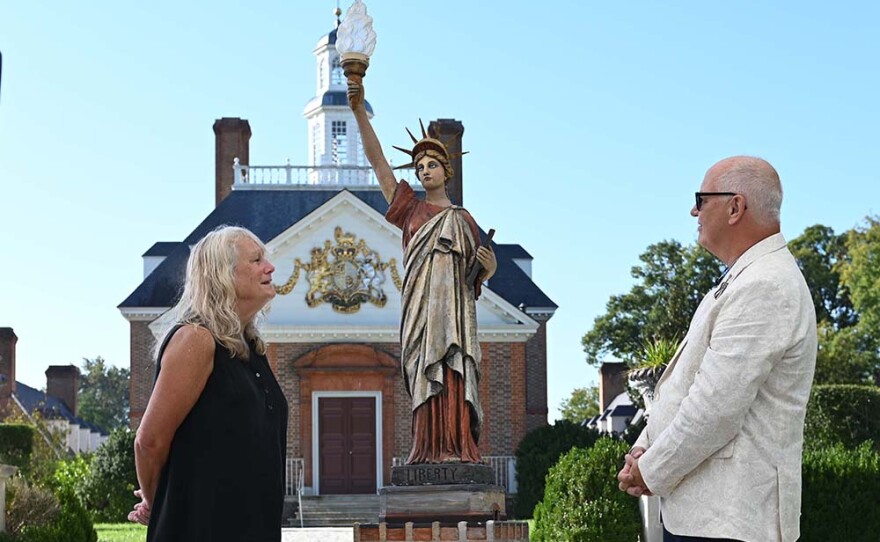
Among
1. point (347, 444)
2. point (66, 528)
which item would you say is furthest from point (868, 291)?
point (66, 528)

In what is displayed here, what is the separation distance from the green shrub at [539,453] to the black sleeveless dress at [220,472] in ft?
86.2

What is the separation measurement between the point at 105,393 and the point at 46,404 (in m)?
37.5

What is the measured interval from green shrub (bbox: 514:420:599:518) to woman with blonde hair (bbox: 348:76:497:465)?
20.3m

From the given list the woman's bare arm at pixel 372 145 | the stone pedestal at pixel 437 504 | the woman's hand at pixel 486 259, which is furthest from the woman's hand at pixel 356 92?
the stone pedestal at pixel 437 504

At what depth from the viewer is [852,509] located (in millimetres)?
19250

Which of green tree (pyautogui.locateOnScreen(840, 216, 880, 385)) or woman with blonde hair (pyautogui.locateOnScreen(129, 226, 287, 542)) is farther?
green tree (pyautogui.locateOnScreen(840, 216, 880, 385))

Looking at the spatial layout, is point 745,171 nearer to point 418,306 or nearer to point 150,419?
point 150,419

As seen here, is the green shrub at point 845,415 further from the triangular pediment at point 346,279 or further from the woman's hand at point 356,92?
the woman's hand at point 356,92

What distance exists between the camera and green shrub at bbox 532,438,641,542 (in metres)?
18.2

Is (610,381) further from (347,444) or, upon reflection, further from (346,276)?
(347,444)

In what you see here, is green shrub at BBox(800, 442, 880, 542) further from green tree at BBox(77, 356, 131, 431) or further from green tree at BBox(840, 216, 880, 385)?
green tree at BBox(77, 356, 131, 431)

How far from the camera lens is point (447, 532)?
10500 mm

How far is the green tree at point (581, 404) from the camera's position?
220 feet

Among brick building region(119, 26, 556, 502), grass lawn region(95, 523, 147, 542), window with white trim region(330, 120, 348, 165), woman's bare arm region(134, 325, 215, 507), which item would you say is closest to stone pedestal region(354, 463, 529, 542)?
woman's bare arm region(134, 325, 215, 507)
